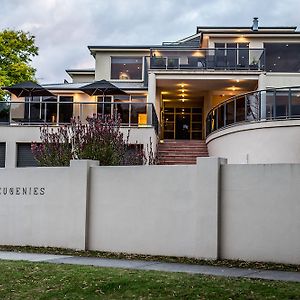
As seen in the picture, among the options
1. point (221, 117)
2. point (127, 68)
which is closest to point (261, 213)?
point (221, 117)

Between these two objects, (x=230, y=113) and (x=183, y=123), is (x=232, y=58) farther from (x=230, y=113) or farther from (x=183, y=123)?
(x=230, y=113)

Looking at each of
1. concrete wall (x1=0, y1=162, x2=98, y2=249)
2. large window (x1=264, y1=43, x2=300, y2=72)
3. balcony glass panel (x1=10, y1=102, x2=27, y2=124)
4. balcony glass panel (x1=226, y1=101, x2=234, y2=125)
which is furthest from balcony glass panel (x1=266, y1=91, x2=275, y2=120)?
balcony glass panel (x1=10, y1=102, x2=27, y2=124)

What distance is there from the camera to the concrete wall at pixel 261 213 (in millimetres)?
12242

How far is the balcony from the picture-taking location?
23562 millimetres

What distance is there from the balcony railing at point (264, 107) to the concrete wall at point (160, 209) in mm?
6053

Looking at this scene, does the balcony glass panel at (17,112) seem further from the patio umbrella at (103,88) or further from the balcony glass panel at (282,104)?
the balcony glass panel at (282,104)

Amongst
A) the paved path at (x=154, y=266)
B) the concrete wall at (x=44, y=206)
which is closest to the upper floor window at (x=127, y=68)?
the concrete wall at (x=44, y=206)

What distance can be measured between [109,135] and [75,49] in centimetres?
3872

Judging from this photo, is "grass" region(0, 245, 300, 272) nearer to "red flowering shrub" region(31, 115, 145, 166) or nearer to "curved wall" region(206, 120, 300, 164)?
"red flowering shrub" region(31, 115, 145, 166)

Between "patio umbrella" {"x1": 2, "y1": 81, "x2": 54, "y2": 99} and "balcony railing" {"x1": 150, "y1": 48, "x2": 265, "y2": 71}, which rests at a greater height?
"balcony railing" {"x1": 150, "y1": 48, "x2": 265, "y2": 71}

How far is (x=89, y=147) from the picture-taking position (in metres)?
16.8

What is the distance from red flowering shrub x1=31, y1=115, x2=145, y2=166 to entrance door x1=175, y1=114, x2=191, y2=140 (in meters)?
14.3

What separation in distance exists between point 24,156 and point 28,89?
364 cm

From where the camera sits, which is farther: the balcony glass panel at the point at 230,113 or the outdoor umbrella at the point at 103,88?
the outdoor umbrella at the point at 103,88
